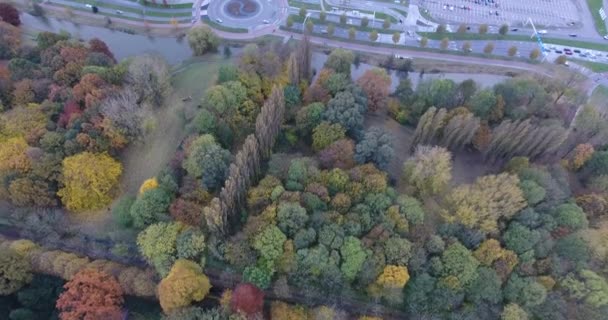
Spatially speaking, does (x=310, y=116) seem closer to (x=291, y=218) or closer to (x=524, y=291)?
(x=291, y=218)

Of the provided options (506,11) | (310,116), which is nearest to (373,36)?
(310,116)

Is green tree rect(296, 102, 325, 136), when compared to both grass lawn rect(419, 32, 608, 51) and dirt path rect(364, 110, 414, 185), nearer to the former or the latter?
dirt path rect(364, 110, 414, 185)

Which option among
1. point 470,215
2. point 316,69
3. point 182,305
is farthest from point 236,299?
point 316,69

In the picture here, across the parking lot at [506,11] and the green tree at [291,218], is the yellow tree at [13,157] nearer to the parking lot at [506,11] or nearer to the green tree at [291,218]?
the green tree at [291,218]

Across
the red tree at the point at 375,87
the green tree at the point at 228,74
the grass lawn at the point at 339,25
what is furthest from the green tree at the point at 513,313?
the grass lawn at the point at 339,25

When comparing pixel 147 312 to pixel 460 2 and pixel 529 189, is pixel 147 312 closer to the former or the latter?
pixel 529 189
